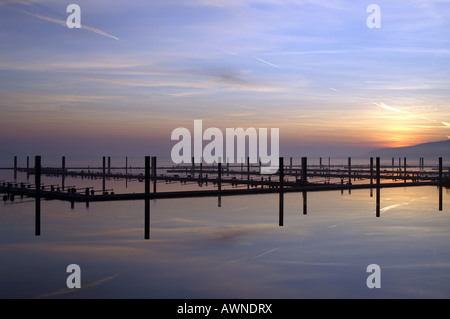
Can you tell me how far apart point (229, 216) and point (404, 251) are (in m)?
13.6

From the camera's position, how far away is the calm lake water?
16.0 m

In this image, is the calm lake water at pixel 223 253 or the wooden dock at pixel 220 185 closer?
the calm lake water at pixel 223 253

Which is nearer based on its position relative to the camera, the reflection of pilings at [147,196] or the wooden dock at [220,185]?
the reflection of pilings at [147,196]

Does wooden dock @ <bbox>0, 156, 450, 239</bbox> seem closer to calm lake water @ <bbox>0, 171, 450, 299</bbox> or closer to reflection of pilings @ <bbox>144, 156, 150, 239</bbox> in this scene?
reflection of pilings @ <bbox>144, 156, 150, 239</bbox>

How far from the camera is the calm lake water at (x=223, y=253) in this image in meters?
16.0

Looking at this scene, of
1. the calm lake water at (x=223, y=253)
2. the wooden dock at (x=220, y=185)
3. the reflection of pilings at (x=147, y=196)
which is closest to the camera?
the calm lake water at (x=223, y=253)

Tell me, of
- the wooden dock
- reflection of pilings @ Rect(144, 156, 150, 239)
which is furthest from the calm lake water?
the wooden dock

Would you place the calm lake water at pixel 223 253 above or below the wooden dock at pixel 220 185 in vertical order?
below

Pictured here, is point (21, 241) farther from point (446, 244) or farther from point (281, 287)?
point (446, 244)

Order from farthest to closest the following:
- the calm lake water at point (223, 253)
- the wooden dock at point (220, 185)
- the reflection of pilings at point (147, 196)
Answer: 1. the wooden dock at point (220, 185)
2. the reflection of pilings at point (147, 196)
3. the calm lake water at point (223, 253)

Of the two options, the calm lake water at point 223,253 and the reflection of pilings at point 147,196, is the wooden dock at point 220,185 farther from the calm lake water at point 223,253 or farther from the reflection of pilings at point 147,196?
the calm lake water at point 223,253

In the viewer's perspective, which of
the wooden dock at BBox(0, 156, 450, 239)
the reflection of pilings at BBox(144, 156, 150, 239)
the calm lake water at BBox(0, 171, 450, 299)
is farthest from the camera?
the wooden dock at BBox(0, 156, 450, 239)

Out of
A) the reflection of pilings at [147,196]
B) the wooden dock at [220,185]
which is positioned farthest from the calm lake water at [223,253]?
the wooden dock at [220,185]
